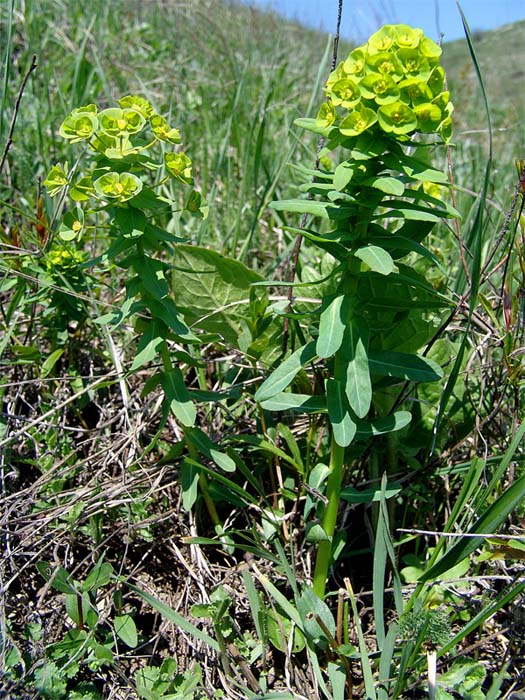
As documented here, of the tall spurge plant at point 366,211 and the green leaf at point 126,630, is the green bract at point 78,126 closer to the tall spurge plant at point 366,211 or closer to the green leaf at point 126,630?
the tall spurge plant at point 366,211

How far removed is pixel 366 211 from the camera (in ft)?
4.63

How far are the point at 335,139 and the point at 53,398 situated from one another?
1.22 meters

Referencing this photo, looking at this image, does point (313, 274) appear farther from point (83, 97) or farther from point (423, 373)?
point (83, 97)

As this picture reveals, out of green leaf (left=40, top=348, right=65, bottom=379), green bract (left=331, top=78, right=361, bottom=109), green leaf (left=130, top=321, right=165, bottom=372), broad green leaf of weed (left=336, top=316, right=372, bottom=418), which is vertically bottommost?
green leaf (left=40, top=348, right=65, bottom=379)

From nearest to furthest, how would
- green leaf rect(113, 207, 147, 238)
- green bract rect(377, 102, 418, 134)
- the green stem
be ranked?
green bract rect(377, 102, 418, 134) < green leaf rect(113, 207, 147, 238) < the green stem

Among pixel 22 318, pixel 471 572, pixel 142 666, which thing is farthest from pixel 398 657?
pixel 22 318

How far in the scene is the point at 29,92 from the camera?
137 inches

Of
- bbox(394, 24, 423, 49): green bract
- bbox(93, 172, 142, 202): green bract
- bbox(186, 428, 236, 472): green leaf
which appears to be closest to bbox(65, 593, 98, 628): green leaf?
bbox(186, 428, 236, 472): green leaf

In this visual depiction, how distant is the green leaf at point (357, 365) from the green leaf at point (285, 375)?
10 cm

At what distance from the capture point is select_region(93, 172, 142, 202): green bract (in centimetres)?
142

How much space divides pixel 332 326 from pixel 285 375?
0.19 m

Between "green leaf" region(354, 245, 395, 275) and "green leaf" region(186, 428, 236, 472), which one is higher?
"green leaf" region(354, 245, 395, 275)

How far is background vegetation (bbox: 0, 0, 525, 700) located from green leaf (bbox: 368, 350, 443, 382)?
99 mm

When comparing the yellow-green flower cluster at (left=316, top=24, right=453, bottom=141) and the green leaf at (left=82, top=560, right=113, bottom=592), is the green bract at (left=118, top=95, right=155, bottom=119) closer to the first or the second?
the yellow-green flower cluster at (left=316, top=24, right=453, bottom=141)
